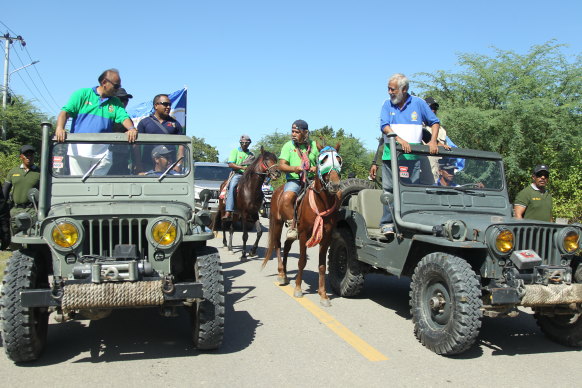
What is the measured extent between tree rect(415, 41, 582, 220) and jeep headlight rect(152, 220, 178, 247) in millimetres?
8747

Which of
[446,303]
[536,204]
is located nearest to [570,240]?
[446,303]

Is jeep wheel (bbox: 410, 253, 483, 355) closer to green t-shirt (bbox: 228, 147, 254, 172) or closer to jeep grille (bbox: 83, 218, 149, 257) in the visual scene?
jeep grille (bbox: 83, 218, 149, 257)

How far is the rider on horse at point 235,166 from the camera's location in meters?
11.6

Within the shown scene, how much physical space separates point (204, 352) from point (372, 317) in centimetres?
228

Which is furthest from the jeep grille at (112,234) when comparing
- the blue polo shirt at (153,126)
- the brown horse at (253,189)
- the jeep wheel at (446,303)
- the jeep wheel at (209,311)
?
the brown horse at (253,189)

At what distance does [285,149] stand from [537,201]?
3.71m

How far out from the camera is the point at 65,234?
4.67 metres

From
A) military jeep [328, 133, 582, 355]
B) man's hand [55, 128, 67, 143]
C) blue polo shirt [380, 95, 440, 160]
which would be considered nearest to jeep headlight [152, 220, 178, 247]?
man's hand [55, 128, 67, 143]

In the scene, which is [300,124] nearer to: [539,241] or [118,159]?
[118,159]

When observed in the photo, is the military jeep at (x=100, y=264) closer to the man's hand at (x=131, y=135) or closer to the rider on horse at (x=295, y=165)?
the man's hand at (x=131, y=135)

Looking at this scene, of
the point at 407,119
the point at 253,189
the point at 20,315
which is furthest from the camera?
the point at 253,189

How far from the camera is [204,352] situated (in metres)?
5.06

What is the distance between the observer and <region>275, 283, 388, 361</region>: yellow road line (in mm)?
5082

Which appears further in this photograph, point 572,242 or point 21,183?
point 21,183
